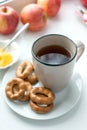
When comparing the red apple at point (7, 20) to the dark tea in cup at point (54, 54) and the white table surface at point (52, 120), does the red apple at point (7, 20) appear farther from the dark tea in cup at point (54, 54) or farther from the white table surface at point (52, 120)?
the dark tea in cup at point (54, 54)

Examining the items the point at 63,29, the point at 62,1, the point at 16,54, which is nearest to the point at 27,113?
the point at 16,54

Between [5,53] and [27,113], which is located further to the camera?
[5,53]

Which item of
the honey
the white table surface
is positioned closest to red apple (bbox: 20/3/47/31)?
the white table surface

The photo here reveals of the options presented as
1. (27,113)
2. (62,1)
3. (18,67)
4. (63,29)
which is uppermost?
(62,1)

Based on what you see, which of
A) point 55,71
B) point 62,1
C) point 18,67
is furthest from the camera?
point 62,1

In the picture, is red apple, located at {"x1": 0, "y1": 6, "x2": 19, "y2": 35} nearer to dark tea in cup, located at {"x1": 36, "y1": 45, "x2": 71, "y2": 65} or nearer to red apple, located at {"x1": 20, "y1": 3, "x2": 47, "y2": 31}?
red apple, located at {"x1": 20, "y1": 3, "x2": 47, "y2": 31}

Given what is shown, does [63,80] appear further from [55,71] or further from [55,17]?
[55,17]
